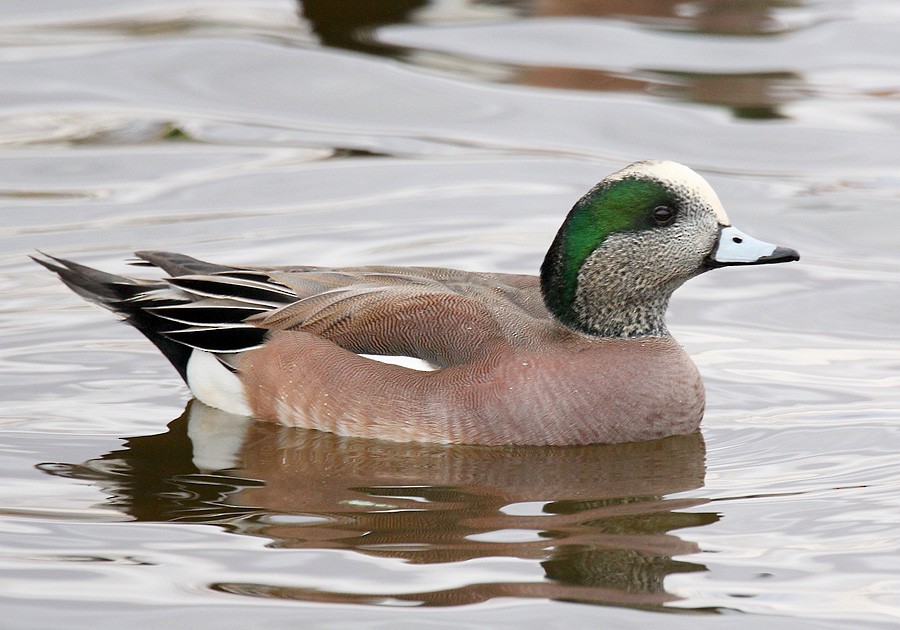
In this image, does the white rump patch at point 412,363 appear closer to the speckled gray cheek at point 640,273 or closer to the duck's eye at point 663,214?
the speckled gray cheek at point 640,273

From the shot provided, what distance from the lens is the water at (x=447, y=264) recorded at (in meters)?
4.82

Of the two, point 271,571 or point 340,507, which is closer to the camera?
point 271,571

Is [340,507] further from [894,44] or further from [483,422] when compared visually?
[894,44]

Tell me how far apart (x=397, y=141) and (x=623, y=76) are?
1.93m

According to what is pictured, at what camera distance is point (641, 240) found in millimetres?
6102

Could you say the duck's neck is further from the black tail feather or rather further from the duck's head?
the black tail feather

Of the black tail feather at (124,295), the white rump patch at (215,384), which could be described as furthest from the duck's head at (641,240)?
the black tail feather at (124,295)

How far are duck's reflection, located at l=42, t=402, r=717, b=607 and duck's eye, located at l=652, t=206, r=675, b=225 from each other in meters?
0.85

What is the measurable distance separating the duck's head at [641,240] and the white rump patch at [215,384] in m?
1.33

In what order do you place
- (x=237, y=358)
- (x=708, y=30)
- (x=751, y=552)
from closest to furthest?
(x=751, y=552), (x=237, y=358), (x=708, y=30)

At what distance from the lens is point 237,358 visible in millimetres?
6359

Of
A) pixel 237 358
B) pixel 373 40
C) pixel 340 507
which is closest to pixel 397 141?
pixel 373 40

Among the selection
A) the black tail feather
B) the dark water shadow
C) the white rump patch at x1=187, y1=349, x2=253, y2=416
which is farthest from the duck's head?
the dark water shadow

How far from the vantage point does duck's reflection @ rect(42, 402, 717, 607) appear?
16.0 ft
